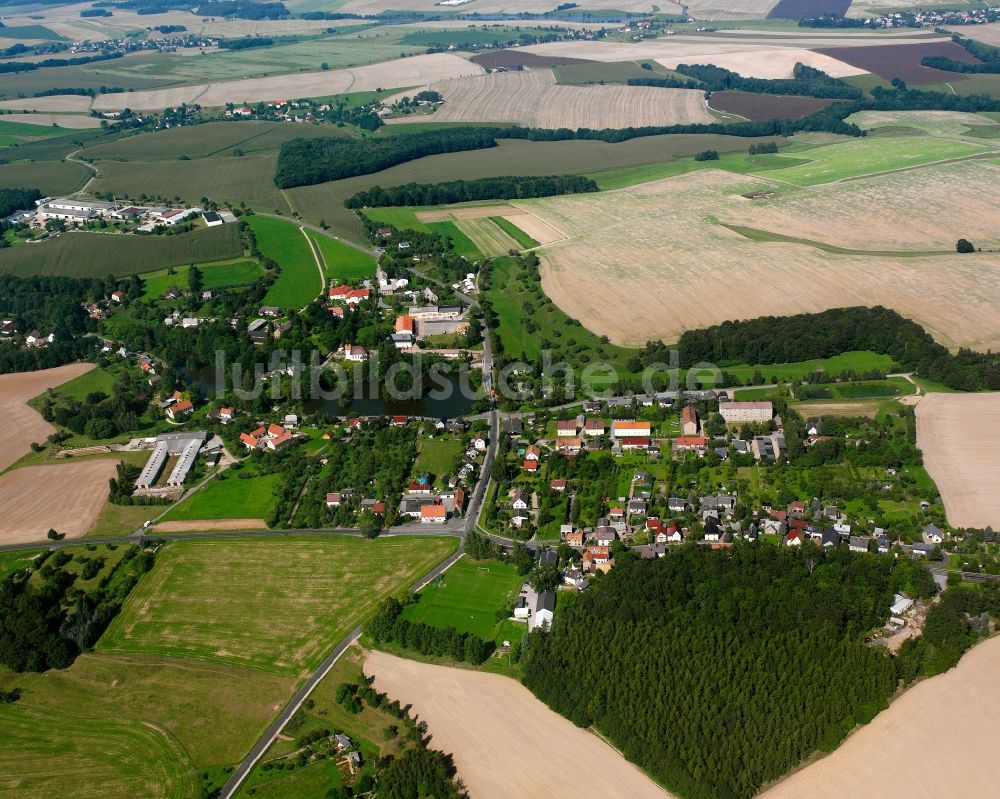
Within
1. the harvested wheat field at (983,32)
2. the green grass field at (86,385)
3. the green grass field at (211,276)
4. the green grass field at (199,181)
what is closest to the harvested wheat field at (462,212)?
the green grass field at (199,181)

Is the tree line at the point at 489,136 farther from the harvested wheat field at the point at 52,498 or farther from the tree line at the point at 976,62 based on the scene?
the harvested wheat field at the point at 52,498

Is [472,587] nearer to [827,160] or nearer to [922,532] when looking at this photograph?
[922,532]

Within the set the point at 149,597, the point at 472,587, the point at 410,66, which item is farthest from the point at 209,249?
the point at 410,66

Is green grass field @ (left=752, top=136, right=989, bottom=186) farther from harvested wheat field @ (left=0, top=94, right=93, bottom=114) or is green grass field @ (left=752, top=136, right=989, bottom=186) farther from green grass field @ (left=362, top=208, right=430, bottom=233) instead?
harvested wheat field @ (left=0, top=94, right=93, bottom=114)

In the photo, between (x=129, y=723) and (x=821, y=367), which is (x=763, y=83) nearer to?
(x=821, y=367)

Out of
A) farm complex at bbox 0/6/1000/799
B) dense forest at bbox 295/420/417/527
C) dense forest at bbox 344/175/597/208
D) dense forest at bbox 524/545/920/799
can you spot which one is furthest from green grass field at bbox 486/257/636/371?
dense forest at bbox 524/545/920/799

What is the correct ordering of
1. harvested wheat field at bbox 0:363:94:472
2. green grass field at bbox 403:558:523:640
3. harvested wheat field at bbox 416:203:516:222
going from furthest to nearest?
1. harvested wheat field at bbox 416:203:516:222
2. harvested wheat field at bbox 0:363:94:472
3. green grass field at bbox 403:558:523:640
